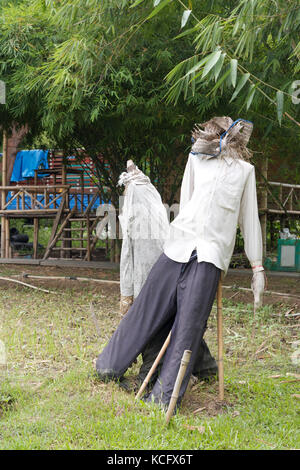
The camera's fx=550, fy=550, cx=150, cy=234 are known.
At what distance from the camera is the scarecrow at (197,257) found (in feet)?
10.3

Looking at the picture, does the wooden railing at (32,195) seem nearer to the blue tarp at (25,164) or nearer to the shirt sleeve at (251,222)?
the blue tarp at (25,164)

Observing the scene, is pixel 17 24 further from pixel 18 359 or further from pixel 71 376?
pixel 71 376

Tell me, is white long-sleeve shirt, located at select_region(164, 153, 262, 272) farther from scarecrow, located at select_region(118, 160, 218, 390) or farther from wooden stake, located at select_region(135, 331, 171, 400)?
scarecrow, located at select_region(118, 160, 218, 390)

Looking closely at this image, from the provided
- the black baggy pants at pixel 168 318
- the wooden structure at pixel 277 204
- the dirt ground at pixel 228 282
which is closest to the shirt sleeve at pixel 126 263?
the black baggy pants at pixel 168 318

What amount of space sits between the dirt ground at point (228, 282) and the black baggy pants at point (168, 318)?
3.75 metres

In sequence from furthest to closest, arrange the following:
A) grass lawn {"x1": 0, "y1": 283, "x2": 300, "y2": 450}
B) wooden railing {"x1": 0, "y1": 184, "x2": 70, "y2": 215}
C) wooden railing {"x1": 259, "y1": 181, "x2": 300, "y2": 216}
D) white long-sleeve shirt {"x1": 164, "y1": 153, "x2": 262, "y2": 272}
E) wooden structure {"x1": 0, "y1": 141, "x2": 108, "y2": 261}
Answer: wooden railing {"x1": 0, "y1": 184, "x2": 70, "y2": 215} < wooden structure {"x1": 0, "y1": 141, "x2": 108, "y2": 261} < wooden railing {"x1": 259, "y1": 181, "x2": 300, "y2": 216} < white long-sleeve shirt {"x1": 164, "y1": 153, "x2": 262, "y2": 272} < grass lawn {"x1": 0, "y1": 283, "x2": 300, "y2": 450}

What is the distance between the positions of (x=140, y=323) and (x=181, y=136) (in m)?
5.08

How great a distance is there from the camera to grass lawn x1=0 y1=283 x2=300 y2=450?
9.16 ft

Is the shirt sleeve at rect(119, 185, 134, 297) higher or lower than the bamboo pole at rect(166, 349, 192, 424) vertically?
higher

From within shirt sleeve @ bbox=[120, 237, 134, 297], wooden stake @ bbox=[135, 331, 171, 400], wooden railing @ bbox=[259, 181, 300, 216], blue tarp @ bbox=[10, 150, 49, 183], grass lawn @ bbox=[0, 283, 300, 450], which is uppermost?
blue tarp @ bbox=[10, 150, 49, 183]

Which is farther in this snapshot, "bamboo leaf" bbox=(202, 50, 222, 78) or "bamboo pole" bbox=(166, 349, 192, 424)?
→ "bamboo leaf" bbox=(202, 50, 222, 78)

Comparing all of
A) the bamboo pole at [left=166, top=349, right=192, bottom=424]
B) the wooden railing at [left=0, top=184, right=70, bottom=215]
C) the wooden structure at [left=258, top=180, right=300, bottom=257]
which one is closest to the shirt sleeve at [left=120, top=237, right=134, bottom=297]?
the bamboo pole at [left=166, top=349, right=192, bottom=424]

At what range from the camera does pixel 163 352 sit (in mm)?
3238

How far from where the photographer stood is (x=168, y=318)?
331 centimetres
